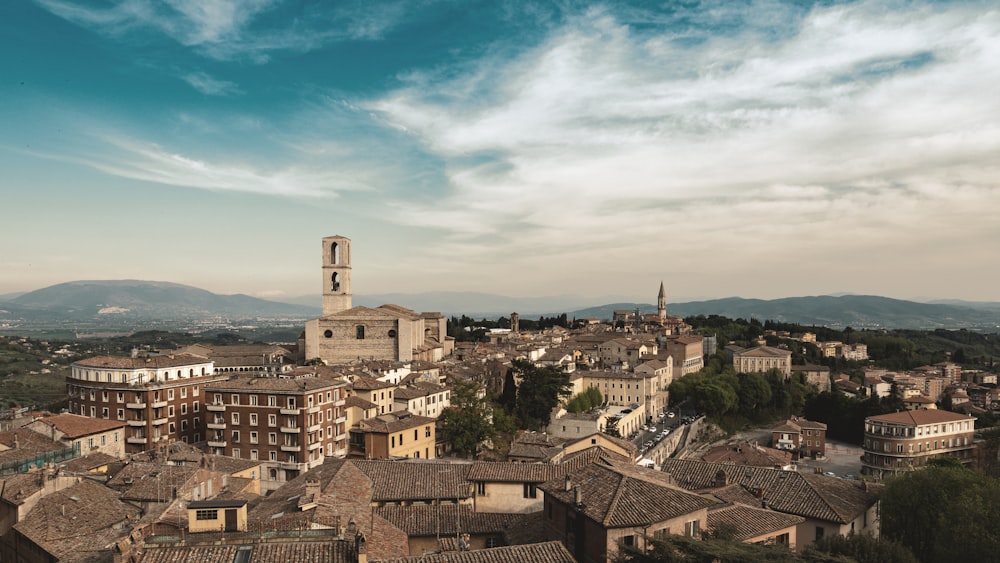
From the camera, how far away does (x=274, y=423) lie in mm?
35906

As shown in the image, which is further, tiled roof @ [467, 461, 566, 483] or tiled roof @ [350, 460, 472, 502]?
tiled roof @ [350, 460, 472, 502]

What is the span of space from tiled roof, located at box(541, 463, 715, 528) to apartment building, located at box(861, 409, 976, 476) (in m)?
55.7

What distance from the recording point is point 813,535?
718 inches

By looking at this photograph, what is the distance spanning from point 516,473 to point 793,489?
8.50 m

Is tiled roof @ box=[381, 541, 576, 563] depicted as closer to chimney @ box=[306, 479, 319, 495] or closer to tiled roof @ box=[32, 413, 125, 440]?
chimney @ box=[306, 479, 319, 495]

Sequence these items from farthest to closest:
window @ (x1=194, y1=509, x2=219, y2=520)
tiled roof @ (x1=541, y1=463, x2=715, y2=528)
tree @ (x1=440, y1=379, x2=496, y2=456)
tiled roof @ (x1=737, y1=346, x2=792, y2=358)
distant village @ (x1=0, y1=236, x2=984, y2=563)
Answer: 1. tiled roof @ (x1=737, y1=346, x2=792, y2=358)
2. tree @ (x1=440, y1=379, x2=496, y2=456)
3. distant village @ (x1=0, y1=236, x2=984, y2=563)
4. tiled roof @ (x1=541, y1=463, x2=715, y2=528)
5. window @ (x1=194, y1=509, x2=219, y2=520)

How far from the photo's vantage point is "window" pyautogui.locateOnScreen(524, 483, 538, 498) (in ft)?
67.1

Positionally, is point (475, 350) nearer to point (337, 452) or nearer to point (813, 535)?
point (337, 452)

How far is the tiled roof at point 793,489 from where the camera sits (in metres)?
18.5

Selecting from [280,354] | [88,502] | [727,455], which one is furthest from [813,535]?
[280,354]

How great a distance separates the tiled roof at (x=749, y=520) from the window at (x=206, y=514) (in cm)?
1077

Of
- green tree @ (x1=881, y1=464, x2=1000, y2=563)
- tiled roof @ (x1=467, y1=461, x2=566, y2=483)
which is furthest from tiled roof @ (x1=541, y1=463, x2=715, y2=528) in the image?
green tree @ (x1=881, y1=464, x2=1000, y2=563)

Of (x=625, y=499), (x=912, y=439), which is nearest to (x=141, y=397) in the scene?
(x=625, y=499)

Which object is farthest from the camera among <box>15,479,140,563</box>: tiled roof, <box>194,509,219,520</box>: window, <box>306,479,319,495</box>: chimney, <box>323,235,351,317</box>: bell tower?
<box>323,235,351,317</box>: bell tower
